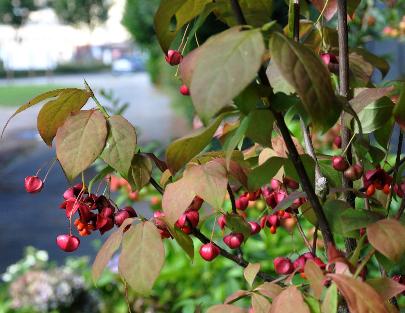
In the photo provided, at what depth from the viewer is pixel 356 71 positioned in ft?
3.46

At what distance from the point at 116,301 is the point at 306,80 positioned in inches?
102

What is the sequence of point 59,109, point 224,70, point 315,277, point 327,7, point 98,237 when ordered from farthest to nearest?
point 98,237 → point 327,7 → point 59,109 → point 315,277 → point 224,70

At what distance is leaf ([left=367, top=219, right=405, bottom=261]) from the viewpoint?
0.70 m

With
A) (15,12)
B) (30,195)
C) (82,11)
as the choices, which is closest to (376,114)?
(30,195)

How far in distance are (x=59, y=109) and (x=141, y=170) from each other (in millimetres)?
133

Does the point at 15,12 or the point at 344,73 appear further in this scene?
the point at 15,12

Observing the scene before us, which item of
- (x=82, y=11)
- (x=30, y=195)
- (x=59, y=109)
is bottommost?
(x=82, y=11)

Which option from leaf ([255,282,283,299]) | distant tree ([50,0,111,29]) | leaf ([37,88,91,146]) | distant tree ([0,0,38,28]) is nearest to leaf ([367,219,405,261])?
leaf ([255,282,283,299])

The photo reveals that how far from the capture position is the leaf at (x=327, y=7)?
1074 millimetres

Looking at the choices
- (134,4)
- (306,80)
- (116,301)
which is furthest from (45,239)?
(134,4)

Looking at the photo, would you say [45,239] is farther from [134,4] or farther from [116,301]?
[134,4]

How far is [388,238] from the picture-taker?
28.0 inches

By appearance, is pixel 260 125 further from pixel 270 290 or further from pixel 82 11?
pixel 82 11

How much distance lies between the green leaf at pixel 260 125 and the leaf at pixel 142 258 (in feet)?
0.51
